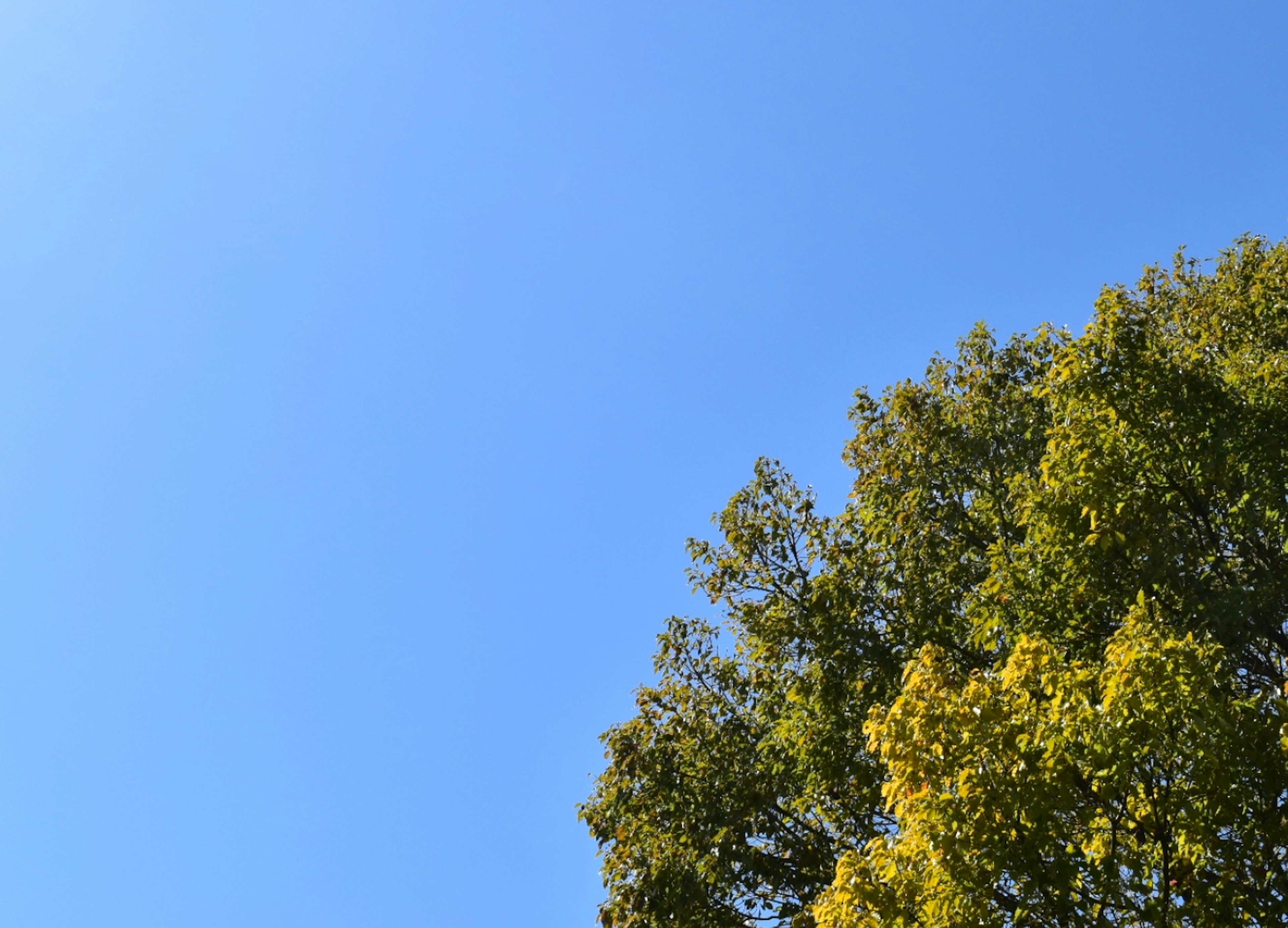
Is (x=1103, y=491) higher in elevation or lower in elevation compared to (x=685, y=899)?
higher

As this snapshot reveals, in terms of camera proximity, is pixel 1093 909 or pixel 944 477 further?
pixel 944 477

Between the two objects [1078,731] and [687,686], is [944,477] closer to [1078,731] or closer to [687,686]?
[687,686]

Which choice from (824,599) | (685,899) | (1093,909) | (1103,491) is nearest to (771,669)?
(824,599)

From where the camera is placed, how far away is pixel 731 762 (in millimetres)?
16359

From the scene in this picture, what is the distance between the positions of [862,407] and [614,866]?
29.4 ft

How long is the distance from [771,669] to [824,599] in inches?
67.4

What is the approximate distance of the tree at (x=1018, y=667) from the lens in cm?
808

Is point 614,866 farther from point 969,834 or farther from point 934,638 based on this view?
point 969,834

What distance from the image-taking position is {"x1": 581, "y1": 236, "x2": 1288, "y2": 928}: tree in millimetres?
8078

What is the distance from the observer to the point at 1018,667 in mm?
9117

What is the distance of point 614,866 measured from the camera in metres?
15.6

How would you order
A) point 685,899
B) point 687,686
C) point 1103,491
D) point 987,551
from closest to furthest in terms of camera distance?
1. point 1103,491
2. point 987,551
3. point 685,899
4. point 687,686

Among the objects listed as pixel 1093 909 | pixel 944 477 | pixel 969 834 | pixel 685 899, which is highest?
pixel 944 477

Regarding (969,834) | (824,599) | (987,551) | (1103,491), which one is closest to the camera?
(969,834)
